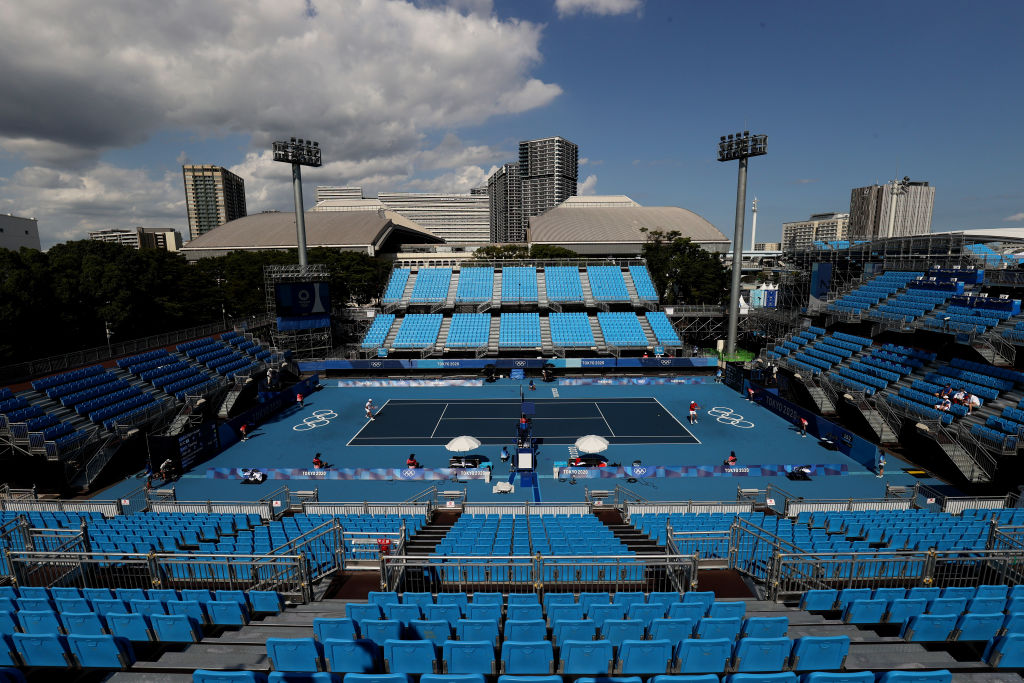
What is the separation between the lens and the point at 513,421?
31.1 meters

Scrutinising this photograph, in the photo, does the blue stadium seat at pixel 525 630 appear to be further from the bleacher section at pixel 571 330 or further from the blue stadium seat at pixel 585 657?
the bleacher section at pixel 571 330

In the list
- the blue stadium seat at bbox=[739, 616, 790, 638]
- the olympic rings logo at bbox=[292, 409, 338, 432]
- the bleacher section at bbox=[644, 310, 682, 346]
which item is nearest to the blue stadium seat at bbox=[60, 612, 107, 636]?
the blue stadium seat at bbox=[739, 616, 790, 638]

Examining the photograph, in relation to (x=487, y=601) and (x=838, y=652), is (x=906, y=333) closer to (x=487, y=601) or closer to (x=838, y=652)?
(x=838, y=652)

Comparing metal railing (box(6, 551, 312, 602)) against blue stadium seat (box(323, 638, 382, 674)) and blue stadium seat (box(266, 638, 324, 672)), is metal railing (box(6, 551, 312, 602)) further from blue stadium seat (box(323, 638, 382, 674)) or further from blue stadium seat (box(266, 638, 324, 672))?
blue stadium seat (box(323, 638, 382, 674))

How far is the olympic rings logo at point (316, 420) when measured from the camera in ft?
98.4

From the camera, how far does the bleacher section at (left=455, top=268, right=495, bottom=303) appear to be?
5281cm

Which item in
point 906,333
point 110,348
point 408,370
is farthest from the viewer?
point 408,370

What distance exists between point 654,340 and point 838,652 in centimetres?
4135

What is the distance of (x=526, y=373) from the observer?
4334cm

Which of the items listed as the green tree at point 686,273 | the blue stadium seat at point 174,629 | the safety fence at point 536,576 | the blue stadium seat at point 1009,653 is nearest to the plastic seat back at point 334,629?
the blue stadium seat at point 174,629

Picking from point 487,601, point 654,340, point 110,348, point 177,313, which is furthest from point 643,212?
point 487,601

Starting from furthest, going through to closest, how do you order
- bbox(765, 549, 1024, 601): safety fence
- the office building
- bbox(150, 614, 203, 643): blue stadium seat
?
the office building < bbox(765, 549, 1024, 601): safety fence < bbox(150, 614, 203, 643): blue stadium seat

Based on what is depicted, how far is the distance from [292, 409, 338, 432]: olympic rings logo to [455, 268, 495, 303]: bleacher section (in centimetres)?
2261

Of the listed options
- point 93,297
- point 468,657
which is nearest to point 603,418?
point 468,657
